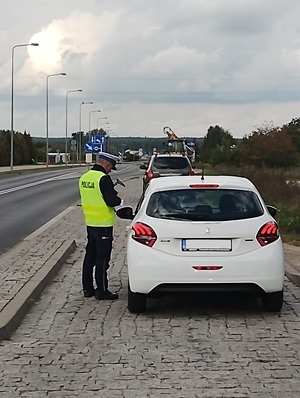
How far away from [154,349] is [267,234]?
2.03 m

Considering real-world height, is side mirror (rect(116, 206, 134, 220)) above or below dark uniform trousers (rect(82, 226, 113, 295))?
above

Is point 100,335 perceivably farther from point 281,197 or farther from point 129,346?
point 281,197

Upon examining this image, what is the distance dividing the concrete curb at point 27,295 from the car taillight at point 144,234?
57.2 inches

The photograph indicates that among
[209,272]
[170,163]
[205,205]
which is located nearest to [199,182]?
[205,205]

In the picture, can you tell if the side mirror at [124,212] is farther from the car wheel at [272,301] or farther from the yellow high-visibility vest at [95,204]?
the car wheel at [272,301]

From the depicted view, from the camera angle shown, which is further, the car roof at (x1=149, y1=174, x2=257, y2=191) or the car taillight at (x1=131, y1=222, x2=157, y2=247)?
the car roof at (x1=149, y1=174, x2=257, y2=191)

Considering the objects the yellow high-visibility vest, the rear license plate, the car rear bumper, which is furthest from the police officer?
the rear license plate

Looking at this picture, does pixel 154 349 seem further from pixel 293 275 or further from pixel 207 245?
pixel 293 275

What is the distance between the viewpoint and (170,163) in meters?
28.3

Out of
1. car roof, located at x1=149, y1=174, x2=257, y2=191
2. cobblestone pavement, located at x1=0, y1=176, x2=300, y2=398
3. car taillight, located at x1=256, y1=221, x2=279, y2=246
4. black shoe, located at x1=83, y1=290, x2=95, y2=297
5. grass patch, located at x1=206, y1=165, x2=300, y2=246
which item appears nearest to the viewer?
cobblestone pavement, located at x1=0, y1=176, x2=300, y2=398

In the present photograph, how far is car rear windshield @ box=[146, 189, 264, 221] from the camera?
8781mm

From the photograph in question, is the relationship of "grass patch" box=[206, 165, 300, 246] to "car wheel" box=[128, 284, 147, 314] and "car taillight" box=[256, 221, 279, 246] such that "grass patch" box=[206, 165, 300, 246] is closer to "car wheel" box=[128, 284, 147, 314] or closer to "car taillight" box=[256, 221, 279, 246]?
"car taillight" box=[256, 221, 279, 246]

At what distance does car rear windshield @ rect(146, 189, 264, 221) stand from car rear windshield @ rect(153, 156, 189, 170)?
18.8 m

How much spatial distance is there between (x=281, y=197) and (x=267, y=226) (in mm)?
17116
